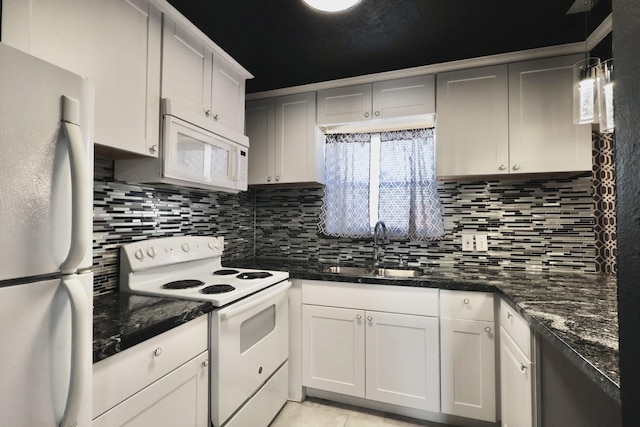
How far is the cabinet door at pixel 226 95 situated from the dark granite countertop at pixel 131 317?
112 centimetres

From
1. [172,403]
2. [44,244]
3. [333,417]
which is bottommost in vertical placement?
[333,417]

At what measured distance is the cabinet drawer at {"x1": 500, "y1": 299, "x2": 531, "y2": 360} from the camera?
1.28 metres

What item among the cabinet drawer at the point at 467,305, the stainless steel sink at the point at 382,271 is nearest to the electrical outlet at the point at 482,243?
the stainless steel sink at the point at 382,271

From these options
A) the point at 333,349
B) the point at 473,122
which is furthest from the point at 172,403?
the point at 473,122

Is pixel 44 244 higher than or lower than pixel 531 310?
higher

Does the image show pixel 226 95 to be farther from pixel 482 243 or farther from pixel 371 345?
pixel 482 243

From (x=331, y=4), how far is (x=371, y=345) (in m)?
1.89

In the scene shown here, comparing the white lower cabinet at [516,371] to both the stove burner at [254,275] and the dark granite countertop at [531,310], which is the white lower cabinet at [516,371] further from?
the stove burner at [254,275]

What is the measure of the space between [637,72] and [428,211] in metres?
2.08

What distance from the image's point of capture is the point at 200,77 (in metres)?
1.81

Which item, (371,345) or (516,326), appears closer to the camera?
(516,326)

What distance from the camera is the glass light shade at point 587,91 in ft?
4.01

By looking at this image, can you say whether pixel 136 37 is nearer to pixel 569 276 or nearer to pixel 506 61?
pixel 506 61

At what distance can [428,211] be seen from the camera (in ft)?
7.80
